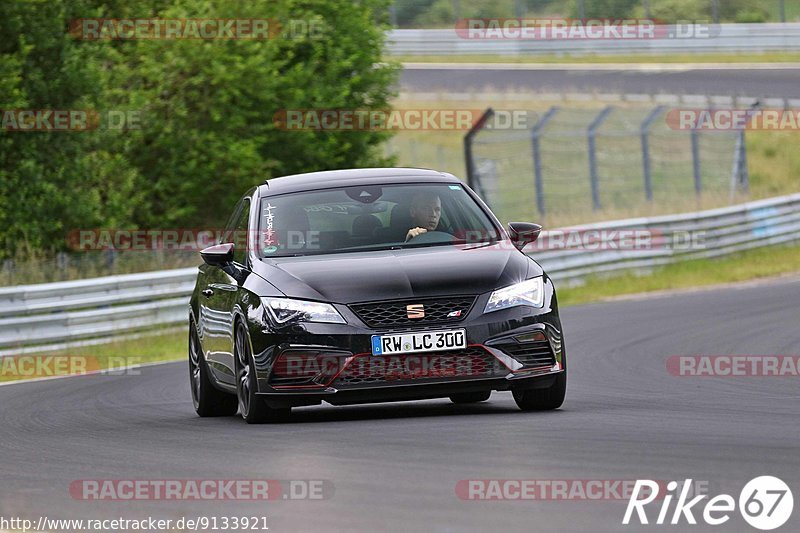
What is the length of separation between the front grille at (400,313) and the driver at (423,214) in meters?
1.10

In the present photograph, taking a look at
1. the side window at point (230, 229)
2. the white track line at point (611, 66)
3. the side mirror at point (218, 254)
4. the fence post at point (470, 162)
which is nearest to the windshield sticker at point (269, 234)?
the side mirror at point (218, 254)

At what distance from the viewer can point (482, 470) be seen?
23.8 feet

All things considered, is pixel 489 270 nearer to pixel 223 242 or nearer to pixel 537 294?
pixel 537 294

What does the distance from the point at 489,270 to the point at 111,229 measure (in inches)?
678

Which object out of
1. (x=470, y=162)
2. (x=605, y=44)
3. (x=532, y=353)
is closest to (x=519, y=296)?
(x=532, y=353)

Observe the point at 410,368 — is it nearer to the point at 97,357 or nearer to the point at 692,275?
the point at 97,357

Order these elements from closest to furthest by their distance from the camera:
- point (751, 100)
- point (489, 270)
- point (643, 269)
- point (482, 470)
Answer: point (482, 470)
point (489, 270)
point (643, 269)
point (751, 100)

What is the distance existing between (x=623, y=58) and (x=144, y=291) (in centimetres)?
3336

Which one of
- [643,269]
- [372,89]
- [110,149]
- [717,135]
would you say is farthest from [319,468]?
[717,135]

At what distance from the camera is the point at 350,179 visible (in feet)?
35.2

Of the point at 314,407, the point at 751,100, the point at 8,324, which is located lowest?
the point at 751,100

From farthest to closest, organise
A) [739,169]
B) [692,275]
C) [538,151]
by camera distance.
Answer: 1. [739,169]
2. [538,151]
3. [692,275]

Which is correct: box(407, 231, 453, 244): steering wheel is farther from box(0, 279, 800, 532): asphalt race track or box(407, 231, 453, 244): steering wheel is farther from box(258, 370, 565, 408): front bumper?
box(258, 370, 565, 408): front bumper

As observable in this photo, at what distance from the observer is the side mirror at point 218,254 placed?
34.4 ft
